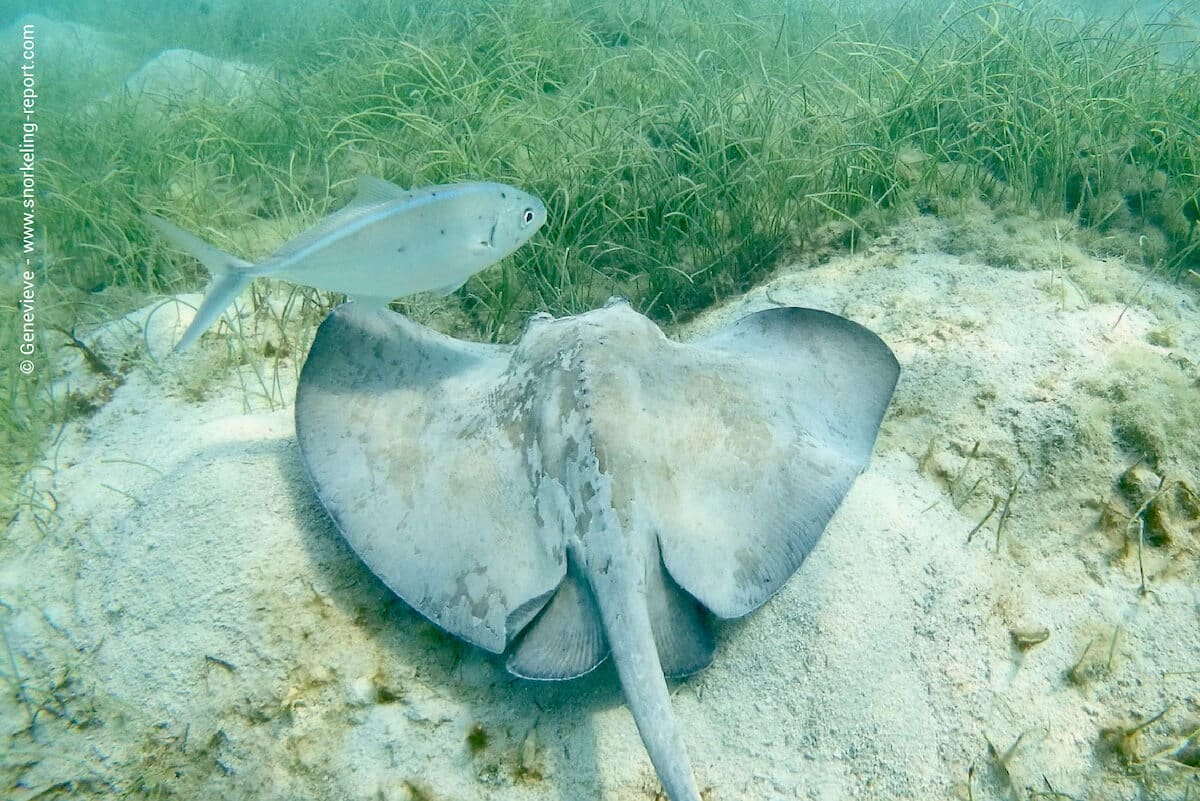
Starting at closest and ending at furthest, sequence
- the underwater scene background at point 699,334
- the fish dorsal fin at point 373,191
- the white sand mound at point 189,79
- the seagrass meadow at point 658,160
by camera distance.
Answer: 1. the underwater scene background at point 699,334
2. the fish dorsal fin at point 373,191
3. the seagrass meadow at point 658,160
4. the white sand mound at point 189,79

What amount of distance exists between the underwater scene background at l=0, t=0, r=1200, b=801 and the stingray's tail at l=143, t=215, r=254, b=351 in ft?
2.82

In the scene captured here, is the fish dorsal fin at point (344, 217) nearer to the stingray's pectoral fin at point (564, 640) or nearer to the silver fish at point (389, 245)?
the silver fish at point (389, 245)

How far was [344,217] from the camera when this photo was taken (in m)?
2.86

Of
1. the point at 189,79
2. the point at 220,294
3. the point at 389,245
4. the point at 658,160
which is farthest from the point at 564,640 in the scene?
the point at 189,79

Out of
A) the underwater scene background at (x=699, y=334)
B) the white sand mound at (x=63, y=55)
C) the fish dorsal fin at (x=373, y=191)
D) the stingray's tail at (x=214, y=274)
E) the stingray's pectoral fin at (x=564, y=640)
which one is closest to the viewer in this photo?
the stingray's pectoral fin at (x=564, y=640)

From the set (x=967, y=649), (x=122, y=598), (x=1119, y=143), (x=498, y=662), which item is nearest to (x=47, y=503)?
(x=122, y=598)

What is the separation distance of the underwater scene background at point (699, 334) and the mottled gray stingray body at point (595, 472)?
0.34 m

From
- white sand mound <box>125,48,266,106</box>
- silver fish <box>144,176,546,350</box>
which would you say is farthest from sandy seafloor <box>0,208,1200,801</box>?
white sand mound <box>125,48,266,106</box>

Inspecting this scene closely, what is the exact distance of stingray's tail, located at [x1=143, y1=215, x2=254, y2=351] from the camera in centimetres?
262

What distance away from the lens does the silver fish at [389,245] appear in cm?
273

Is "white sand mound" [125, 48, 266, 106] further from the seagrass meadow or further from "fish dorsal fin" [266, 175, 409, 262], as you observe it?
"fish dorsal fin" [266, 175, 409, 262]

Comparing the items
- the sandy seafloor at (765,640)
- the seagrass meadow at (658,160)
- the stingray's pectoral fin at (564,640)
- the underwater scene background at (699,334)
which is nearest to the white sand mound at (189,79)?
the seagrass meadow at (658,160)

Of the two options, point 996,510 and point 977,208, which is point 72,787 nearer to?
point 996,510

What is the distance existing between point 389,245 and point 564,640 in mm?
1829
